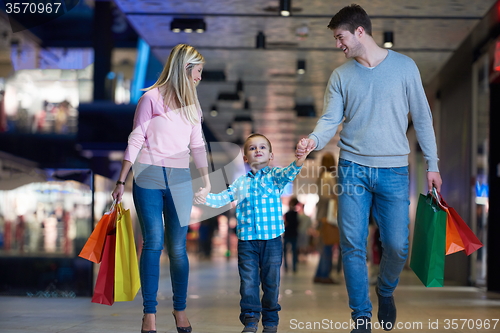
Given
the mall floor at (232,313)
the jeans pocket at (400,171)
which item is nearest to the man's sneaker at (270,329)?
the mall floor at (232,313)

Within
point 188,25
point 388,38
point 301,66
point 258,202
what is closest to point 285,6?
point 188,25

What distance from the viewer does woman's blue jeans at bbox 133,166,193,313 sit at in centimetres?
369

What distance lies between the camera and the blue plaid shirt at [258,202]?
3.84 metres

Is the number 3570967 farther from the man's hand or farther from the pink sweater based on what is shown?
the man's hand

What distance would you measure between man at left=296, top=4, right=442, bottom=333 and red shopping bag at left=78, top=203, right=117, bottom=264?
121cm

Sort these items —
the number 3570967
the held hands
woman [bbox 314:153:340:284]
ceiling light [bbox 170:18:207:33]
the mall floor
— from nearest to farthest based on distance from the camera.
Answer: the held hands → the mall floor → the number 3570967 → ceiling light [bbox 170:18:207:33] → woman [bbox 314:153:340:284]

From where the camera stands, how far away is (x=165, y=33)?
29.7 feet

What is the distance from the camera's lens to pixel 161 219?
147 inches

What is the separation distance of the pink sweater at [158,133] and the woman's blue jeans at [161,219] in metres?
0.06

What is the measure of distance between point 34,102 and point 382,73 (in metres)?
6.63

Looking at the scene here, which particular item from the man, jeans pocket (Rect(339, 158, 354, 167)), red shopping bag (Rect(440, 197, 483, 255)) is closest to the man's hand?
the man

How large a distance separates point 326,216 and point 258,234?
557cm

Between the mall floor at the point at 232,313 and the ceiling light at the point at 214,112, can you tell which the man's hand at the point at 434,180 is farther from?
the ceiling light at the point at 214,112

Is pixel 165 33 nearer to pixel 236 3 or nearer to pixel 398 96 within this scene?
pixel 236 3
